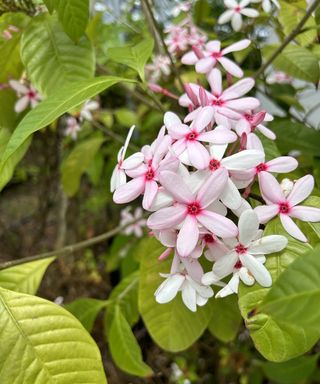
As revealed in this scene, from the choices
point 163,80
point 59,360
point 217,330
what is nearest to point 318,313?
point 59,360

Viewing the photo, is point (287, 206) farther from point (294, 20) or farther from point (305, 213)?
point (294, 20)

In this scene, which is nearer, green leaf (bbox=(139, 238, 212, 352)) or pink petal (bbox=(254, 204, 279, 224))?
pink petal (bbox=(254, 204, 279, 224))

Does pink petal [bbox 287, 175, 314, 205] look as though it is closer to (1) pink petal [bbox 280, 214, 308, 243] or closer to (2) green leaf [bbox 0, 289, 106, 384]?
(1) pink petal [bbox 280, 214, 308, 243]

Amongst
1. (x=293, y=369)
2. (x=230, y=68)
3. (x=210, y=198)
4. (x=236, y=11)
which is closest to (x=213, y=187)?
(x=210, y=198)

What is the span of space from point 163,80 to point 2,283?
2.70 feet

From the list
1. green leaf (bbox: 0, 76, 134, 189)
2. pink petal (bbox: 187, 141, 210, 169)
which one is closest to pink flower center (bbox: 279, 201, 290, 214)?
pink petal (bbox: 187, 141, 210, 169)

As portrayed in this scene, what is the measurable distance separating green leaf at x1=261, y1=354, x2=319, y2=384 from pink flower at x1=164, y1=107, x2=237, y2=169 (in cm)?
103

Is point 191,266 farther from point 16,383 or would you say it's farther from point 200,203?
point 16,383

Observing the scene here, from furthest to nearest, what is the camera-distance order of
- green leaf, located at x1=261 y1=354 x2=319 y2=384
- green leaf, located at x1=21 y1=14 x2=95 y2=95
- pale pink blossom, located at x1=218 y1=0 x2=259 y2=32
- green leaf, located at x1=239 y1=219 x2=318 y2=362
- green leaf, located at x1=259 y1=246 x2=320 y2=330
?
green leaf, located at x1=261 y1=354 x2=319 y2=384
pale pink blossom, located at x1=218 y1=0 x2=259 y2=32
green leaf, located at x1=21 y1=14 x2=95 y2=95
green leaf, located at x1=239 y1=219 x2=318 y2=362
green leaf, located at x1=259 y1=246 x2=320 y2=330

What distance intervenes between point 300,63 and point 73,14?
1.56 ft

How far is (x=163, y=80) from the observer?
1452 mm

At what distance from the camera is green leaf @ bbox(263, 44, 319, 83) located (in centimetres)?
97

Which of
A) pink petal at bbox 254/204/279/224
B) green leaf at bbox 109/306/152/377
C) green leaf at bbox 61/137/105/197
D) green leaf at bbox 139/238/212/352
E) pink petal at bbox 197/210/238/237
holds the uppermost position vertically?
pink petal at bbox 197/210/238/237

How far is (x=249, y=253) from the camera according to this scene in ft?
1.79
